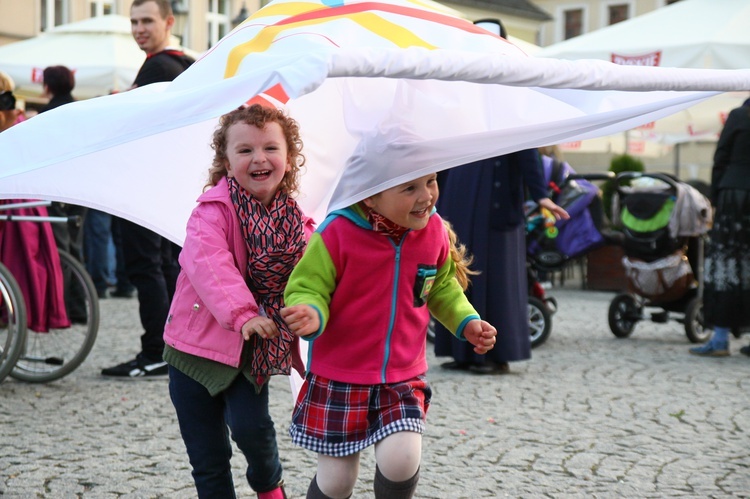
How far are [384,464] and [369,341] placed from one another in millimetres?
345

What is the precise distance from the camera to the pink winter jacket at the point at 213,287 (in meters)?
3.12

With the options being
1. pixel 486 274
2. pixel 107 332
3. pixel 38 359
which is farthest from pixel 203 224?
pixel 107 332

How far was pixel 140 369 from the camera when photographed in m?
6.81

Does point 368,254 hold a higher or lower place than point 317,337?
higher

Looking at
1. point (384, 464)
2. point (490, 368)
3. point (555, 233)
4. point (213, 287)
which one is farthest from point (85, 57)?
point (384, 464)

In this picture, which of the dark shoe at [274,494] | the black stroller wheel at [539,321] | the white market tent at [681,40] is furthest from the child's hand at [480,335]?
the white market tent at [681,40]

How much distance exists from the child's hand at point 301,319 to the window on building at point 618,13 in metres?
44.8

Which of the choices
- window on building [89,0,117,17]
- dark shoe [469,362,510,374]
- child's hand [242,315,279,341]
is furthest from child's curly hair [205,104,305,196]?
window on building [89,0,117,17]

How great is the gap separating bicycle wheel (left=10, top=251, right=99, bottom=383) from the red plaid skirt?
381 cm

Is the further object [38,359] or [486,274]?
[486,274]

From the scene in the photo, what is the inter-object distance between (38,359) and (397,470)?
4.08m

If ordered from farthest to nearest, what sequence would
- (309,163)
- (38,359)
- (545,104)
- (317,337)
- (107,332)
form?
1. (107,332)
2. (38,359)
3. (309,163)
4. (545,104)
5. (317,337)

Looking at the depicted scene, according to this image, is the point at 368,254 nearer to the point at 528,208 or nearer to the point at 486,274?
the point at 486,274

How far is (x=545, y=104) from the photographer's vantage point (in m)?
3.43
